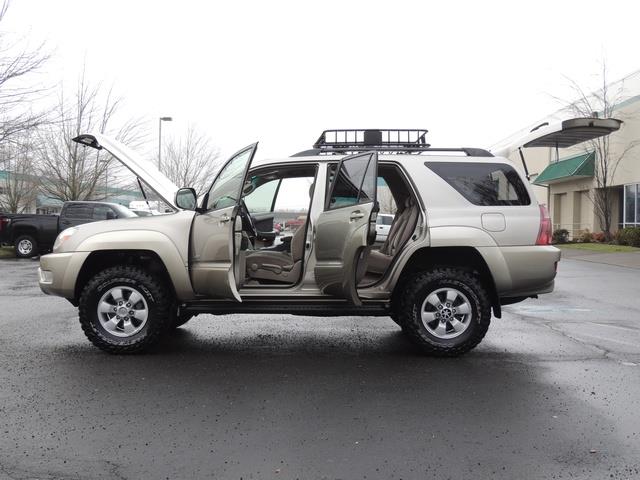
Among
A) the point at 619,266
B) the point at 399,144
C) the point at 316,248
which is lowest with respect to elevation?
the point at 619,266

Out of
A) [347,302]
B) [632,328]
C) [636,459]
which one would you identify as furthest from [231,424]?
[632,328]

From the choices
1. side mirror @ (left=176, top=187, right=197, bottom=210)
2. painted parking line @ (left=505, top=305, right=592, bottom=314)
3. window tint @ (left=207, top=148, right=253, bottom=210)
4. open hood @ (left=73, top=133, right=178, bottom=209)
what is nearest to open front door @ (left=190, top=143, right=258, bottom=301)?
window tint @ (left=207, top=148, right=253, bottom=210)

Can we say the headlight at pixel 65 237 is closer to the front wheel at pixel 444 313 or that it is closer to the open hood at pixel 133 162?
the open hood at pixel 133 162

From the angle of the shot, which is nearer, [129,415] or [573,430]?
[573,430]

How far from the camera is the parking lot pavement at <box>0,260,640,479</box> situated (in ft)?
9.63

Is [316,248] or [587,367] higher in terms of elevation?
[316,248]

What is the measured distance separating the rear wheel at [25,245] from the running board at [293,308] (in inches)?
595

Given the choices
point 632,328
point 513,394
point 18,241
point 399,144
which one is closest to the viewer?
point 513,394

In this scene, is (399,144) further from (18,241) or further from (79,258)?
(18,241)

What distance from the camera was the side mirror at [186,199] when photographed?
16.6 feet

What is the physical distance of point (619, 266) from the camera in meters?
16.7

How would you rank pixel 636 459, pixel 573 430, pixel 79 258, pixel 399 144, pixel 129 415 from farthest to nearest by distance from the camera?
pixel 399 144 < pixel 79 258 < pixel 129 415 < pixel 573 430 < pixel 636 459

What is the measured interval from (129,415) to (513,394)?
272 cm

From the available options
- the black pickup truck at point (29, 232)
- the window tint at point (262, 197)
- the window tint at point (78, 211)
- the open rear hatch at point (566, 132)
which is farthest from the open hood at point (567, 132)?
the black pickup truck at point (29, 232)
